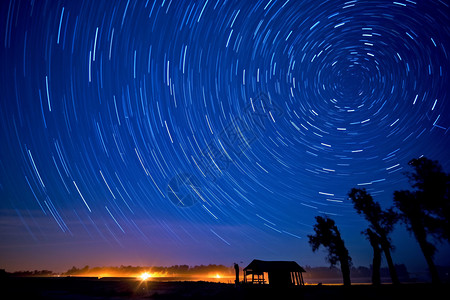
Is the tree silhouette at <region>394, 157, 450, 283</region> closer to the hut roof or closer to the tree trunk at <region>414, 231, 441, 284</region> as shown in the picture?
the tree trunk at <region>414, 231, 441, 284</region>

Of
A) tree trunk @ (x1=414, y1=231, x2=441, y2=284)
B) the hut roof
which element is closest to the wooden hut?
the hut roof

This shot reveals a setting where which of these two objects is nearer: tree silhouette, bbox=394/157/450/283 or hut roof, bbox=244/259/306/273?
tree silhouette, bbox=394/157/450/283

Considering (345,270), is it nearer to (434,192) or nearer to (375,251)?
(375,251)

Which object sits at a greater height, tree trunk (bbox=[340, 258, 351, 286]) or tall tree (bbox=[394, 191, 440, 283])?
tall tree (bbox=[394, 191, 440, 283])

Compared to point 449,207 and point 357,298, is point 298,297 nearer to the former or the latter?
point 357,298

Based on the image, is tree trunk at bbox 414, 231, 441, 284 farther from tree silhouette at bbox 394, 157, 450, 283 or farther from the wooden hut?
the wooden hut

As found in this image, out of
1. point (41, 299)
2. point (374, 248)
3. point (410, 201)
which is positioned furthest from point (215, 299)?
point (410, 201)

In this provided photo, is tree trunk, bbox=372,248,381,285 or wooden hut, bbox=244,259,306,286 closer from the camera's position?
tree trunk, bbox=372,248,381,285

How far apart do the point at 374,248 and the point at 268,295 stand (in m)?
17.3

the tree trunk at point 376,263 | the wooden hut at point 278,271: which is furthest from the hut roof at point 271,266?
the tree trunk at point 376,263

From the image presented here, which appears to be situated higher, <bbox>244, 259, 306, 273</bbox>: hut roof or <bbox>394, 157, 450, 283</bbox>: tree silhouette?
<bbox>394, 157, 450, 283</bbox>: tree silhouette

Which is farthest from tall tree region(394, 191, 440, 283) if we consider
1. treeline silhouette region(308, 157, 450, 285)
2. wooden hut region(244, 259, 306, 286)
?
wooden hut region(244, 259, 306, 286)

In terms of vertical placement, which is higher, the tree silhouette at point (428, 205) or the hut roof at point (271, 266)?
the tree silhouette at point (428, 205)

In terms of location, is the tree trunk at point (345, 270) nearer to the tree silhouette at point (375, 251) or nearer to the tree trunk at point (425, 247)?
the tree silhouette at point (375, 251)
